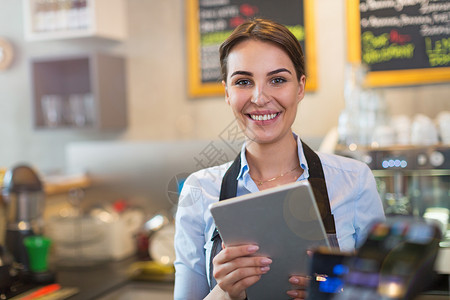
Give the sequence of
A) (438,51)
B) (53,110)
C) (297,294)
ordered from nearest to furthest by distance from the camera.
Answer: (297,294), (438,51), (53,110)

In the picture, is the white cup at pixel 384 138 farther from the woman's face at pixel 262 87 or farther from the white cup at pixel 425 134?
the woman's face at pixel 262 87

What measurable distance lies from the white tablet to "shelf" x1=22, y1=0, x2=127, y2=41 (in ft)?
7.37

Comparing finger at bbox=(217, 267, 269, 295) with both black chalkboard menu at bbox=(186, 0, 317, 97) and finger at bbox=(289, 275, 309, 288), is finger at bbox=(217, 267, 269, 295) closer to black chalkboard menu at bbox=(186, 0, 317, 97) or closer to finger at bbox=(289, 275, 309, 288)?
finger at bbox=(289, 275, 309, 288)

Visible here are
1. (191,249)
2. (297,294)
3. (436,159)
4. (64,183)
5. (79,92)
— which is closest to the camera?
(297,294)

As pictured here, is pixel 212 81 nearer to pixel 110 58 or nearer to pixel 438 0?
pixel 110 58

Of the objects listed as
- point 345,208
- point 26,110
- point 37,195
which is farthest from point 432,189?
point 26,110

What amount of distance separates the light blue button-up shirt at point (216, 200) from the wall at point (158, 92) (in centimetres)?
122

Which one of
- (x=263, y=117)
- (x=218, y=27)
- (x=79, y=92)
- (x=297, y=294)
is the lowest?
(x=297, y=294)

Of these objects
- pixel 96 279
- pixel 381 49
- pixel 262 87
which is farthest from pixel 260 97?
pixel 381 49

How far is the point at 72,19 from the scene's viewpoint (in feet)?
9.72

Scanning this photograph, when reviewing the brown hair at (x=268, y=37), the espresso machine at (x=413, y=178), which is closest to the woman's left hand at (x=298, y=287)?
the brown hair at (x=268, y=37)

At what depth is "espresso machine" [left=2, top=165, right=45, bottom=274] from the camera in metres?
2.12

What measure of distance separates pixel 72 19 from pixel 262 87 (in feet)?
7.15

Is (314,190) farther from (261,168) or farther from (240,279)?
(240,279)
